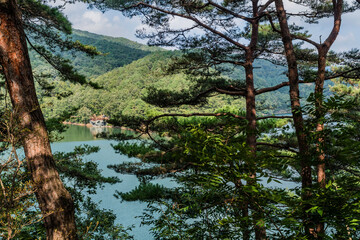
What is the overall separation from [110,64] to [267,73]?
38977 mm

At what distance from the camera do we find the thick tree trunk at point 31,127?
2.05 metres

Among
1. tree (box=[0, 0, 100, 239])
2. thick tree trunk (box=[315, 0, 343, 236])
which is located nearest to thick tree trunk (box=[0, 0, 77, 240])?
tree (box=[0, 0, 100, 239])

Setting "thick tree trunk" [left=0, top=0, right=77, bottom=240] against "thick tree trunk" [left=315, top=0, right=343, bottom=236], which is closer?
"thick tree trunk" [left=315, top=0, right=343, bottom=236]

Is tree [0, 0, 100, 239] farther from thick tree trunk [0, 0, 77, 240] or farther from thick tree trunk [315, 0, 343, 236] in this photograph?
thick tree trunk [315, 0, 343, 236]

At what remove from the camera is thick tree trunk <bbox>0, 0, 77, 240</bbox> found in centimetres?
205

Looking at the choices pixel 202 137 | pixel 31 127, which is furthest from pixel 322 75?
pixel 31 127

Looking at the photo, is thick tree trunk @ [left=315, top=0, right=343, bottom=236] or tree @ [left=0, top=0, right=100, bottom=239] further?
tree @ [left=0, top=0, right=100, bottom=239]

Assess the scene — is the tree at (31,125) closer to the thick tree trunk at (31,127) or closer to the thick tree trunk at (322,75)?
the thick tree trunk at (31,127)

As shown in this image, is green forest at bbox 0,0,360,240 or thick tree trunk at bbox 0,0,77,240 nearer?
green forest at bbox 0,0,360,240

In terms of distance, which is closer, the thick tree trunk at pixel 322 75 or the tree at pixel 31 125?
the thick tree trunk at pixel 322 75

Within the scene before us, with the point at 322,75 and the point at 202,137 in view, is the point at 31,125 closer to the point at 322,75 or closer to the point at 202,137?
the point at 202,137

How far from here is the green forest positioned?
4.28 ft

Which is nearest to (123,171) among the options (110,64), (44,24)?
(44,24)

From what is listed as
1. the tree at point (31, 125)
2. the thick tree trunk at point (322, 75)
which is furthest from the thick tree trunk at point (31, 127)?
the thick tree trunk at point (322, 75)
